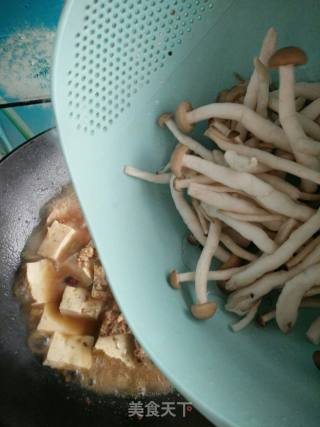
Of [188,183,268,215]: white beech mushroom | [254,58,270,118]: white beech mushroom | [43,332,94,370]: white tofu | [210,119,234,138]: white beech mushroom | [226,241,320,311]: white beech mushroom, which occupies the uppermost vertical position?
[254,58,270,118]: white beech mushroom

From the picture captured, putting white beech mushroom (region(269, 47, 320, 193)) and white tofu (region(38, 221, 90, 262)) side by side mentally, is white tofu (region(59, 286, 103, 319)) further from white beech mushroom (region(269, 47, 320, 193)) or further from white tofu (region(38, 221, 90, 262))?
white beech mushroom (region(269, 47, 320, 193))

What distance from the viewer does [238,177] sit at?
2.34 feet

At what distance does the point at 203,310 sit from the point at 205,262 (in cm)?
8

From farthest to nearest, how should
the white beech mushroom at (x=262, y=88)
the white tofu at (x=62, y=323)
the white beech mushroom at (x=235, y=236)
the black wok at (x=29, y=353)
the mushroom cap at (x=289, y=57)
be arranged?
1. the white tofu at (x=62, y=323)
2. the black wok at (x=29, y=353)
3. the white beech mushroom at (x=235, y=236)
4. the white beech mushroom at (x=262, y=88)
5. the mushroom cap at (x=289, y=57)

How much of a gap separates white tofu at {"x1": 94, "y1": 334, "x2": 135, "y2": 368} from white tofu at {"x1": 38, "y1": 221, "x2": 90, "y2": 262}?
30cm

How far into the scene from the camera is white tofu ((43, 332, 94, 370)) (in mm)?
1139

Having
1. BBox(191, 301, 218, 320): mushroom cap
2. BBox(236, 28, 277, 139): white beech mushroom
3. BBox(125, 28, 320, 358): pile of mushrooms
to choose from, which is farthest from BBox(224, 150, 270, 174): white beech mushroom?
BBox(191, 301, 218, 320): mushroom cap

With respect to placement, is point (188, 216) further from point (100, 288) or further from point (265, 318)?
point (100, 288)

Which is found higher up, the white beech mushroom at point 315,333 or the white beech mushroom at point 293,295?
the white beech mushroom at point 293,295

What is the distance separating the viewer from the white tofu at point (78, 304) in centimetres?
121

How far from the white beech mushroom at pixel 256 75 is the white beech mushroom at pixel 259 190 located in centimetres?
10

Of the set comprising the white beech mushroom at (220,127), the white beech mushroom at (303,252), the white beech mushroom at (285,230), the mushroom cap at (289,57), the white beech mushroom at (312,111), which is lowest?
the white beech mushroom at (303,252)

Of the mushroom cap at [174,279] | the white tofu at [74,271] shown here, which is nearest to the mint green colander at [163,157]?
the mushroom cap at [174,279]

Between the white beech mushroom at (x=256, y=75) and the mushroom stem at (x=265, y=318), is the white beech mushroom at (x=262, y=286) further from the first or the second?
the white beech mushroom at (x=256, y=75)
